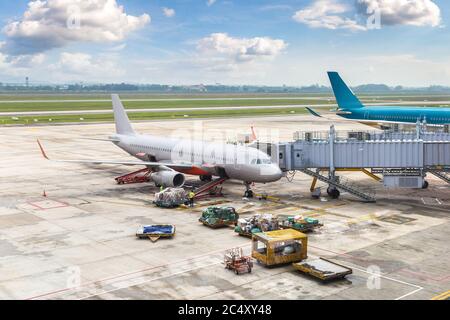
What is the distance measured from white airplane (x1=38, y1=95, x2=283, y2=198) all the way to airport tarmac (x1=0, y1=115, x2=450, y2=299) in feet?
7.52

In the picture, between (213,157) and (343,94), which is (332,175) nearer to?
(213,157)

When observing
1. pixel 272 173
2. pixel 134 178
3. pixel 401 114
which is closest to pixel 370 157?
pixel 272 173

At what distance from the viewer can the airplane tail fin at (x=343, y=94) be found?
295ft

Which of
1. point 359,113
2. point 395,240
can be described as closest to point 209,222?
point 395,240

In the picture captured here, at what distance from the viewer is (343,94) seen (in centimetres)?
9075

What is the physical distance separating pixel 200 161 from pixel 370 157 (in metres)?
15.1

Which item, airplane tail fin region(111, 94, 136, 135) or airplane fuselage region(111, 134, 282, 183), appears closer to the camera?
airplane fuselage region(111, 134, 282, 183)

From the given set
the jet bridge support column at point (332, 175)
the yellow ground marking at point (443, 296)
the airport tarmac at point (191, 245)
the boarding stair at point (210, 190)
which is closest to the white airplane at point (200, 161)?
the boarding stair at point (210, 190)

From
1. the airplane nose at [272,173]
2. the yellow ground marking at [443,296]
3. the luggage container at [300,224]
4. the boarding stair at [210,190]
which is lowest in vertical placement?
the yellow ground marking at [443,296]

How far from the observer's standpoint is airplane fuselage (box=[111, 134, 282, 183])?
3912cm

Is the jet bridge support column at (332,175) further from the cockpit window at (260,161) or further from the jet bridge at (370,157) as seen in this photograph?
the cockpit window at (260,161)

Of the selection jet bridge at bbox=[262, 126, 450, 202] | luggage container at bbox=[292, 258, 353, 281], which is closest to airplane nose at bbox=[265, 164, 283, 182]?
jet bridge at bbox=[262, 126, 450, 202]

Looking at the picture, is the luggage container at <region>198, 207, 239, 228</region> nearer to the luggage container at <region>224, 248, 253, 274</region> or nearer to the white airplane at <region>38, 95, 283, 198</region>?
the white airplane at <region>38, 95, 283, 198</region>

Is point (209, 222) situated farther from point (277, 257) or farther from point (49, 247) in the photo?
point (49, 247)
